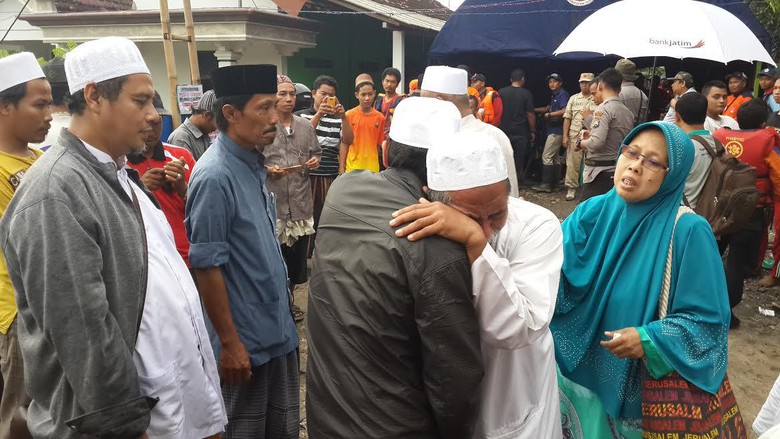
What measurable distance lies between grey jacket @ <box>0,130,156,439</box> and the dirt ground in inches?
79.1

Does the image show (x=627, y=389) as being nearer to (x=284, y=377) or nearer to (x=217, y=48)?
(x=284, y=377)

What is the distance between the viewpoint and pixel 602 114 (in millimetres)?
5711

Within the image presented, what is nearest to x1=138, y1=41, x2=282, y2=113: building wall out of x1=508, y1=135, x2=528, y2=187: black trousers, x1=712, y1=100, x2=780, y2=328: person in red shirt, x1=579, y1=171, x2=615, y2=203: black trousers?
x1=508, y1=135, x2=528, y2=187: black trousers

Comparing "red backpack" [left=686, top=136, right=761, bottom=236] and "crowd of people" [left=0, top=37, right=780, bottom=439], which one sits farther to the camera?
"red backpack" [left=686, top=136, right=761, bottom=236]

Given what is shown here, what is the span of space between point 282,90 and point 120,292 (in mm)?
3479

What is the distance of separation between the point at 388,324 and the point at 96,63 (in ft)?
3.84

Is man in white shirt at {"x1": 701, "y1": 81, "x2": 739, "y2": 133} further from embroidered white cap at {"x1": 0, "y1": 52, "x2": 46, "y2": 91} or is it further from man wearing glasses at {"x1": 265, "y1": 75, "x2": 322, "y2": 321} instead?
embroidered white cap at {"x1": 0, "y1": 52, "x2": 46, "y2": 91}

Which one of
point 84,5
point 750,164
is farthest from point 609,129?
point 84,5

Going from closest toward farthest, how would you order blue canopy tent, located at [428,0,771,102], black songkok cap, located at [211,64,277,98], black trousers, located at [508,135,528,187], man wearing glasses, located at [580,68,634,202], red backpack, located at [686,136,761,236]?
black songkok cap, located at [211,64,277,98] → red backpack, located at [686,136,761,236] → man wearing glasses, located at [580,68,634,202] → blue canopy tent, located at [428,0,771,102] → black trousers, located at [508,135,528,187]

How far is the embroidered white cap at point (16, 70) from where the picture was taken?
8.25 feet

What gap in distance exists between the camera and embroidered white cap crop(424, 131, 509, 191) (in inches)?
A: 59.1

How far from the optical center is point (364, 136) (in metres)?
6.38

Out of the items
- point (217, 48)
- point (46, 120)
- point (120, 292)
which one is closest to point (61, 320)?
point (120, 292)

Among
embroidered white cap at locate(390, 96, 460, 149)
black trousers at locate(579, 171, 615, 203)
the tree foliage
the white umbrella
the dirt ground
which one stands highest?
the tree foliage
